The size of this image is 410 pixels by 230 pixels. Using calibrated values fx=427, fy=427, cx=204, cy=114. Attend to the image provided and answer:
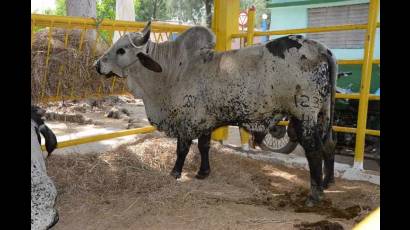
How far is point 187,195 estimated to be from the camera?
12.8ft

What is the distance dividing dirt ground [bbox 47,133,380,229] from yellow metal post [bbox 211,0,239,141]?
1424 mm

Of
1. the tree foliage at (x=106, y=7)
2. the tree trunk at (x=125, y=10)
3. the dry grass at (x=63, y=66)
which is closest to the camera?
the dry grass at (x=63, y=66)

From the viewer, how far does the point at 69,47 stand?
5406mm

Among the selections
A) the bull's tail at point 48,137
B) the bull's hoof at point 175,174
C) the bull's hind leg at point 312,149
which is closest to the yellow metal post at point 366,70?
the bull's hind leg at point 312,149

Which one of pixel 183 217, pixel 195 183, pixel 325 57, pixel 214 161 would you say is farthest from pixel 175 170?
pixel 325 57

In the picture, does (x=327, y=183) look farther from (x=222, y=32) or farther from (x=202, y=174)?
(x=222, y=32)

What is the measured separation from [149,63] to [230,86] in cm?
88

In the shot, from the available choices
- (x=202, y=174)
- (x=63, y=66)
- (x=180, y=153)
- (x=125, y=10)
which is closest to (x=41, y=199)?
(x=180, y=153)

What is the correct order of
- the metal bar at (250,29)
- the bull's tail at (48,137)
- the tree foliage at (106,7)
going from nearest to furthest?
the bull's tail at (48,137) → the metal bar at (250,29) → the tree foliage at (106,7)

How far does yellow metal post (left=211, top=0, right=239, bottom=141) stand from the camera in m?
6.11

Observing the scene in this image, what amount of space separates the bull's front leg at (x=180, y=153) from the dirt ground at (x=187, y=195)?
98 millimetres

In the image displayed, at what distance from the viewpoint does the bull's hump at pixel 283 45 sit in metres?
3.92

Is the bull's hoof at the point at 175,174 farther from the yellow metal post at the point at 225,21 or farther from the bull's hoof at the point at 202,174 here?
the yellow metal post at the point at 225,21

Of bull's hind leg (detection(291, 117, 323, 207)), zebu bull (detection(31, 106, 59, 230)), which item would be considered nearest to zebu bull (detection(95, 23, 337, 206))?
bull's hind leg (detection(291, 117, 323, 207))
